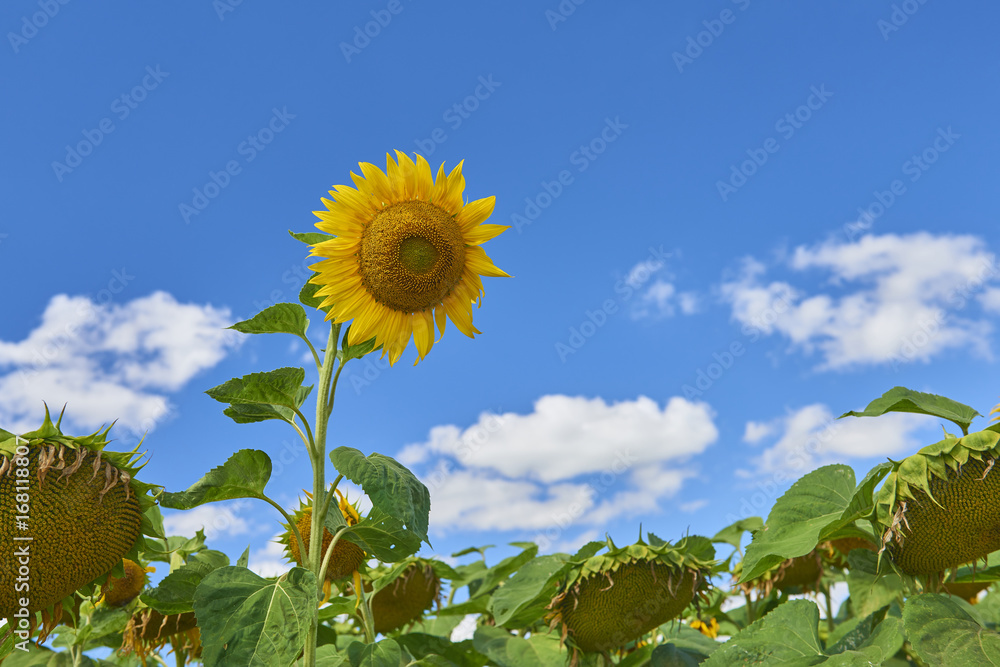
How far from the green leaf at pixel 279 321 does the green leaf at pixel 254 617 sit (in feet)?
2.94

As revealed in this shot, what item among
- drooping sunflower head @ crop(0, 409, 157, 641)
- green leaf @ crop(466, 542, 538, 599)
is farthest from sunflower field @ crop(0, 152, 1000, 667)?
green leaf @ crop(466, 542, 538, 599)

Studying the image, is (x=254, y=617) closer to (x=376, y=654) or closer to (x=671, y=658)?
(x=376, y=654)

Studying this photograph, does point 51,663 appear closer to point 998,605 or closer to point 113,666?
point 113,666

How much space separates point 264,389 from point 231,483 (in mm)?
375

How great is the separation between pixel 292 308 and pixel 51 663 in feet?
7.45

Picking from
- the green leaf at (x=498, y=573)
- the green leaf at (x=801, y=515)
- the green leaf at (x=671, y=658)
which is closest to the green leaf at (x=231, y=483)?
the green leaf at (x=801, y=515)

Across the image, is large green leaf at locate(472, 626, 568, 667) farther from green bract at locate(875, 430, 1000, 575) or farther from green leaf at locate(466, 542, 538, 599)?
green bract at locate(875, 430, 1000, 575)

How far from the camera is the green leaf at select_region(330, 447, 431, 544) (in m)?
2.31

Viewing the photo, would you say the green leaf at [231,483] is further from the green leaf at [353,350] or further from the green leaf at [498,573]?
the green leaf at [498,573]

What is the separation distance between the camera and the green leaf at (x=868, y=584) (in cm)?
328

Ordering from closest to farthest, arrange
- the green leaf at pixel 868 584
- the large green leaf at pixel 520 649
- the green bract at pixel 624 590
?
1. the green leaf at pixel 868 584
2. the green bract at pixel 624 590
3. the large green leaf at pixel 520 649

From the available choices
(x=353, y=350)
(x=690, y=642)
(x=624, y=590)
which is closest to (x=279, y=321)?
(x=353, y=350)

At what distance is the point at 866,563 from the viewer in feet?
10.7

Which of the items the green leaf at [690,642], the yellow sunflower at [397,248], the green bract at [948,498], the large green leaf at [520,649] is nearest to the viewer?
the green bract at [948,498]
